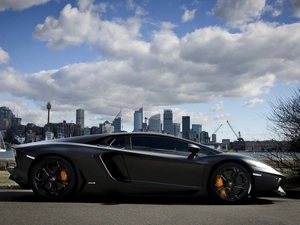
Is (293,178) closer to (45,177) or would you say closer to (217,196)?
(217,196)

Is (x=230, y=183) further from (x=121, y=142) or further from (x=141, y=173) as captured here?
(x=121, y=142)

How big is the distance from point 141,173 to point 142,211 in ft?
3.57

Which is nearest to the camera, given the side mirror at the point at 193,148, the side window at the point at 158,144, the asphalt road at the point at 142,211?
the asphalt road at the point at 142,211

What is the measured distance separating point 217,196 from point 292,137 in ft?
17.7

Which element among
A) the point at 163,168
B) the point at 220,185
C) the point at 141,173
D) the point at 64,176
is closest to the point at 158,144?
the point at 163,168

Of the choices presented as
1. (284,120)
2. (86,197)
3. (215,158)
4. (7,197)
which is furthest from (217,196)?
(284,120)

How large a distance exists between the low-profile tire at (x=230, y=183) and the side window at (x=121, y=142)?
1633 millimetres

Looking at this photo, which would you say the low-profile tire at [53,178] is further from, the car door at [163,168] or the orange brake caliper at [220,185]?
the orange brake caliper at [220,185]

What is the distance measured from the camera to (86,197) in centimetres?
748

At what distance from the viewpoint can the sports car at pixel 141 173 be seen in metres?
6.81

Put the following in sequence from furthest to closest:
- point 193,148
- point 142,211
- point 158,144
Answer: point 158,144 → point 193,148 → point 142,211

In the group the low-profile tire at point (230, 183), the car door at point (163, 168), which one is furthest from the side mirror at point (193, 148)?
the low-profile tire at point (230, 183)

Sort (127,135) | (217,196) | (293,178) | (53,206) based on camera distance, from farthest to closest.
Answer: (293,178), (127,135), (217,196), (53,206)

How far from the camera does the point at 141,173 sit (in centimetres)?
685
